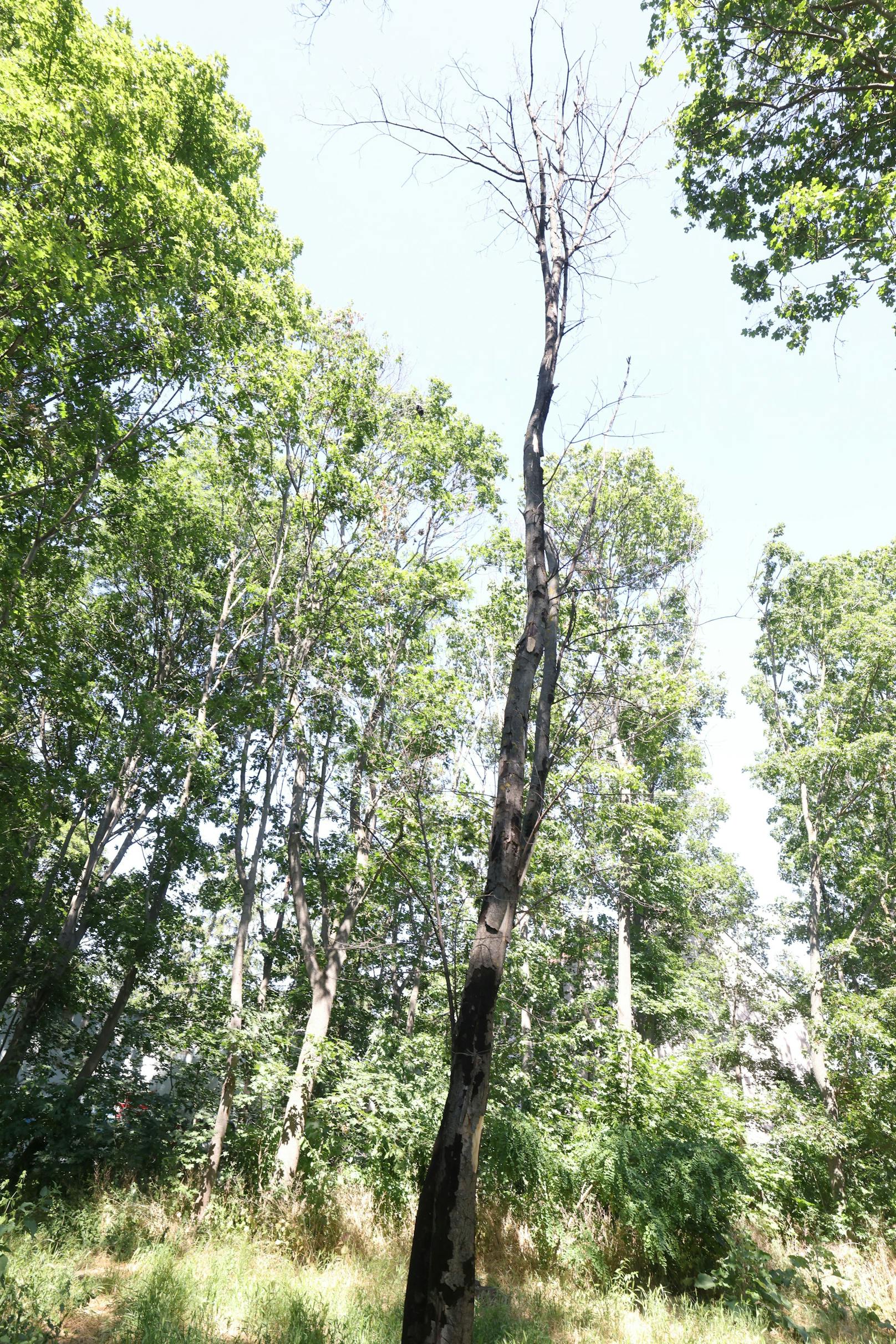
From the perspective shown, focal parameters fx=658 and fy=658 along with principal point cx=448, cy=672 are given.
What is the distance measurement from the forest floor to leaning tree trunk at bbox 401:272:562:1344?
2003 millimetres

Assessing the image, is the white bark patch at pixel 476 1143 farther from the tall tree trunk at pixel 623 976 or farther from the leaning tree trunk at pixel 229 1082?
the tall tree trunk at pixel 623 976

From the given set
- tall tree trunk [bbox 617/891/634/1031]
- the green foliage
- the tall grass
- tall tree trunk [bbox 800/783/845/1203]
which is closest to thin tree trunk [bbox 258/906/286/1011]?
the tall grass

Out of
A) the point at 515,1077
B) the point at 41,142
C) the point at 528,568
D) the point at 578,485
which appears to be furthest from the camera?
the point at 578,485

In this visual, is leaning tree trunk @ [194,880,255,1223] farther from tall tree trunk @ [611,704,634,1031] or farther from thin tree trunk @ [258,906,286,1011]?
tall tree trunk @ [611,704,634,1031]

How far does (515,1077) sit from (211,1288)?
7729 millimetres

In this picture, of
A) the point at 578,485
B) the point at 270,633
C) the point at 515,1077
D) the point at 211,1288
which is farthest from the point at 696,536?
the point at 211,1288

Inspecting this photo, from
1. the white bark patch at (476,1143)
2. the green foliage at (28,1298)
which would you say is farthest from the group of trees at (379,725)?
the green foliage at (28,1298)

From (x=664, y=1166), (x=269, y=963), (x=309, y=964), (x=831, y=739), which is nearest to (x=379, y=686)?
(x=309, y=964)

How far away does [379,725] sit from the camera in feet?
36.0

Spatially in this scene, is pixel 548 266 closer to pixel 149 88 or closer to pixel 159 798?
pixel 149 88

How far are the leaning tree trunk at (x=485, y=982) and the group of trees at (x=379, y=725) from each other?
0.8 inches

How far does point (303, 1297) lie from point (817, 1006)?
1341cm

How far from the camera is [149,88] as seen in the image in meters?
7.56

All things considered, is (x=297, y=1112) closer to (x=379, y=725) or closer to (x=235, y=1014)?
(x=235, y=1014)
